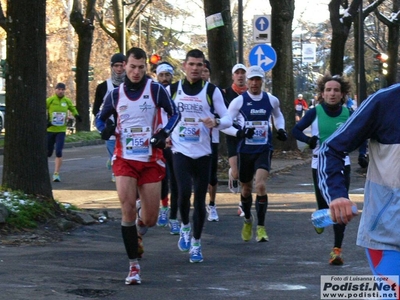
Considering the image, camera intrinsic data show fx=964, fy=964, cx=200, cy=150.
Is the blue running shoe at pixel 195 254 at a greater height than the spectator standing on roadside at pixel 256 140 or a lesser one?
lesser

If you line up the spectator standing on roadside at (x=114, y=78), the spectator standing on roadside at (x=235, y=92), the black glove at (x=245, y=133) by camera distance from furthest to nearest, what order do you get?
the spectator standing on roadside at (x=235, y=92)
the spectator standing on roadside at (x=114, y=78)
the black glove at (x=245, y=133)

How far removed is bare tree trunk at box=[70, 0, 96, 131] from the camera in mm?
35688

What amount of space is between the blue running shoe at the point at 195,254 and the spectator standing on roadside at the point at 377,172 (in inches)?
191

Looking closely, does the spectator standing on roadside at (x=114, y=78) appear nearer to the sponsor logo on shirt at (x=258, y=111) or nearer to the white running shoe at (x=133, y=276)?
the sponsor logo on shirt at (x=258, y=111)

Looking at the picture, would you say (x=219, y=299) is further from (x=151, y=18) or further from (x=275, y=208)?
(x=151, y=18)

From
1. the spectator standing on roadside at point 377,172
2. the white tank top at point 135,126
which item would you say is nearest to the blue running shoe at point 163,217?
the white tank top at point 135,126

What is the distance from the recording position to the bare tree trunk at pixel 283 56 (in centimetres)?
2686

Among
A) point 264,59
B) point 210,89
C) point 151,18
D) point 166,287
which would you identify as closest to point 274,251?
point 210,89

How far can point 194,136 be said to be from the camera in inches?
379

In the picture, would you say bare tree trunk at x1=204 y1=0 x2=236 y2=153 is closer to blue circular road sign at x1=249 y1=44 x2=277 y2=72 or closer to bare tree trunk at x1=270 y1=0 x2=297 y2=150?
blue circular road sign at x1=249 y1=44 x2=277 y2=72

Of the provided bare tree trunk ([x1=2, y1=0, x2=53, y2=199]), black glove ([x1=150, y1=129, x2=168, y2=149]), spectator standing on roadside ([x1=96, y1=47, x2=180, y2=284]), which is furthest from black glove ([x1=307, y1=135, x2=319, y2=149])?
bare tree trunk ([x1=2, y1=0, x2=53, y2=199])

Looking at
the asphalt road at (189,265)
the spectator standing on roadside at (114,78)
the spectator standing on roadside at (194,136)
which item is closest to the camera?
the asphalt road at (189,265)

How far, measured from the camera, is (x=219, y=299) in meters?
7.29

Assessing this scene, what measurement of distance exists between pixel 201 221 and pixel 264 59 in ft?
41.1
